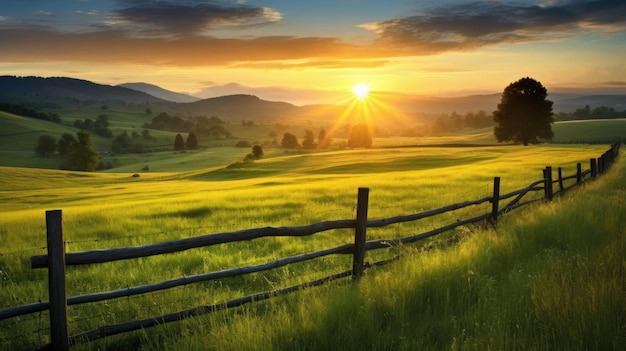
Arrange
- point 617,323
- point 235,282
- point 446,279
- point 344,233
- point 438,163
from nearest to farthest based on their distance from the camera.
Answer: point 617,323 < point 446,279 < point 235,282 < point 344,233 < point 438,163

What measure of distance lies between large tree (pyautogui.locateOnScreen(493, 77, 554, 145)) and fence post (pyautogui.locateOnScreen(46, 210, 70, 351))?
8475cm

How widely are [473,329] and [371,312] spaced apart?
114 centimetres

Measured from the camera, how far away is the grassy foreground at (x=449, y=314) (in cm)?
479

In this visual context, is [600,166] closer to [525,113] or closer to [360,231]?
[360,231]

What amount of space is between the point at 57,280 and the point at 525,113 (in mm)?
85807

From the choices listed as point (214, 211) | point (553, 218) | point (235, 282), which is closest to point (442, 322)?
point (235, 282)

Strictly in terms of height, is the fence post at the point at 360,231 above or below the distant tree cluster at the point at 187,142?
below

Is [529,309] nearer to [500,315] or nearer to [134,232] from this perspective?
[500,315]

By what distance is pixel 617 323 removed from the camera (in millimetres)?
4930

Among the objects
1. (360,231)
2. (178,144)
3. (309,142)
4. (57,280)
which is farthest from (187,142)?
(57,280)

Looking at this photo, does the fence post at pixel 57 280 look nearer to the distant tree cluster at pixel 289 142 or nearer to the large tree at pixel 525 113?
the large tree at pixel 525 113

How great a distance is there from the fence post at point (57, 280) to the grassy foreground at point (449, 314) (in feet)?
3.01

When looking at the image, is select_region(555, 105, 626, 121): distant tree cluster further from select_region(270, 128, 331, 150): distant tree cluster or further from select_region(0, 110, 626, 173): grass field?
select_region(270, 128, 331, 150): distant tree cluster

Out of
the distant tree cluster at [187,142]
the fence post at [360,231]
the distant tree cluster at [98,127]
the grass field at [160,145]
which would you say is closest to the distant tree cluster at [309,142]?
the grass field at [160,145]
